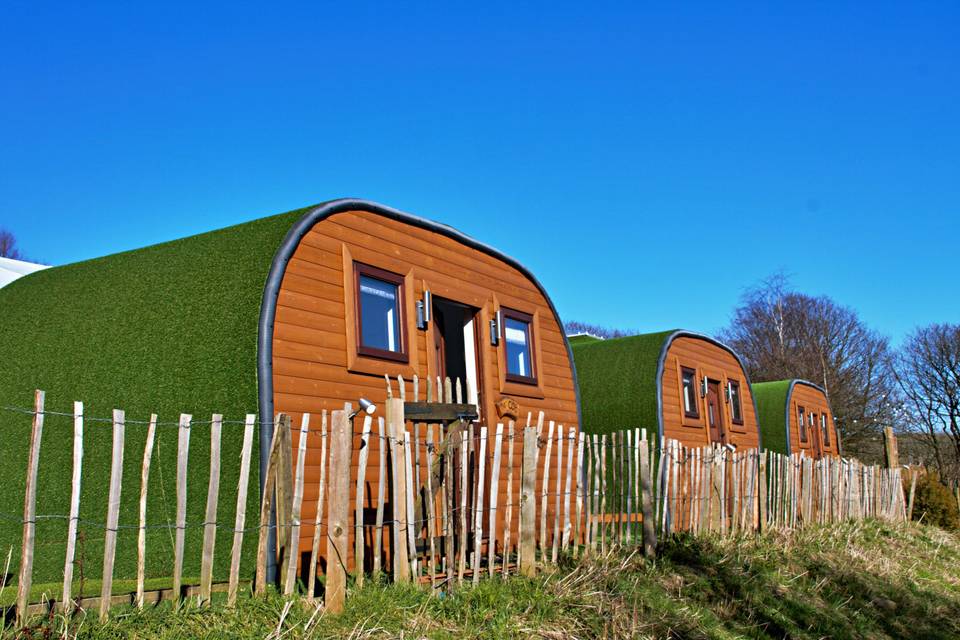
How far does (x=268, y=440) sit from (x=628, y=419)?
9810mm

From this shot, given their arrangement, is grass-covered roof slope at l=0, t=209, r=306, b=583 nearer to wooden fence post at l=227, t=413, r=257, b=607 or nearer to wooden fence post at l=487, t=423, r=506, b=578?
wooden fence post at l=227, t=413, r=257, b=607

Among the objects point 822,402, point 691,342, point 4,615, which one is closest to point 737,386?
point 691,342

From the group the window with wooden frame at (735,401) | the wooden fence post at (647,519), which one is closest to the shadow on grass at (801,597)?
the wooden fence post at (647,519)

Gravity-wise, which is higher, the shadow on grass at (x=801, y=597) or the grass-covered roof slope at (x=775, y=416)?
the grass-covered roof slope at (x=775, y=416)

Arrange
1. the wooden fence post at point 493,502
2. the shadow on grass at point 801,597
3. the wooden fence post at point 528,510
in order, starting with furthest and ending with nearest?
the shadow on grass at point 801,597, the wooden fence post at point 528,510, the wooden fence post at point 493,502

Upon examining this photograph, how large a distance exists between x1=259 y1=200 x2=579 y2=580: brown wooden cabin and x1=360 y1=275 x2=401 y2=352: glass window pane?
13 millimetres

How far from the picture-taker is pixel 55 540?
27.4ft

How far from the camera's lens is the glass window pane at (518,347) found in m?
11.5

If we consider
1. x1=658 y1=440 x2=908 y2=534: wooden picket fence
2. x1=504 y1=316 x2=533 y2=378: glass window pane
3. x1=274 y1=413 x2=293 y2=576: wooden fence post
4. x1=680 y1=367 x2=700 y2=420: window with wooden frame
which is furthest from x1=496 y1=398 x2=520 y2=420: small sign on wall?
x1=680 y1=367 x2=700 y2=420: window with wooden frame

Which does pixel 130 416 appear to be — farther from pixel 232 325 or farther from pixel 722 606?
pixel 722 606

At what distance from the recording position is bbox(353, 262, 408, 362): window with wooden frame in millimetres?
8977

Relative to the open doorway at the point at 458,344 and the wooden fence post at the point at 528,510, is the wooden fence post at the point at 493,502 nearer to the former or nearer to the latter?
the wooden fence post at the point at 528,510

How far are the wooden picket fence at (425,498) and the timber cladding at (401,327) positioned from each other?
0.26m

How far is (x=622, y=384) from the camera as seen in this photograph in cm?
1638
